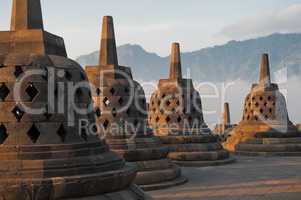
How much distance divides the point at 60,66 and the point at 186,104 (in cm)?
1231

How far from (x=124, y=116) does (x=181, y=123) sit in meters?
6.07

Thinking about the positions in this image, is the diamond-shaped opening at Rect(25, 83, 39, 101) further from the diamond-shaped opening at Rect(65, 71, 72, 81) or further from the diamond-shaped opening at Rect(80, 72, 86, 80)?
the diamond-shaped opening at Rect(80, 72, 86, 80)

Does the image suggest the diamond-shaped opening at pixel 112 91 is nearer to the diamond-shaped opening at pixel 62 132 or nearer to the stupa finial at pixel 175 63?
the diamond-shaped opening at pixel 62 132

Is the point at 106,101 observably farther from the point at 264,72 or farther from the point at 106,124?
the point at 264,72

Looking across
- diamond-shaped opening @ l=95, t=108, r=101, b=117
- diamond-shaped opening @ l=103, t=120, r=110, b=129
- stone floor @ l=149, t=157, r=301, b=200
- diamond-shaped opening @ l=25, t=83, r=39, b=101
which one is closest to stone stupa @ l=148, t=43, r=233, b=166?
stone floor @ l=149, t=157, r=301, b=200

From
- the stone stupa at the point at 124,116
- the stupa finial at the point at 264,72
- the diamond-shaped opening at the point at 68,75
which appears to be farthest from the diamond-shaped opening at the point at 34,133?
the stupa finial at the point at 264,72

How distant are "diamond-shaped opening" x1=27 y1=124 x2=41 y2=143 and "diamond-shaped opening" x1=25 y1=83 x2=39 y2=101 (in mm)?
574

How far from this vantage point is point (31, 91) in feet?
28.7

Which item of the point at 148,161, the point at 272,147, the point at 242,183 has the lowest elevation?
the point at 242,183

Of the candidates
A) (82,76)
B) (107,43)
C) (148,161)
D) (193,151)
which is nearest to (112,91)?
(107,43)

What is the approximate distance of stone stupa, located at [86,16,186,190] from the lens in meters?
14.6

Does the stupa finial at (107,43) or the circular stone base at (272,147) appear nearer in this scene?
the stupa finial at (107,43)

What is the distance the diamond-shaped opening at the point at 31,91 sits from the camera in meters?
8.64

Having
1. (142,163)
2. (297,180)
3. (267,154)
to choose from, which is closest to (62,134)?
(142,163)
